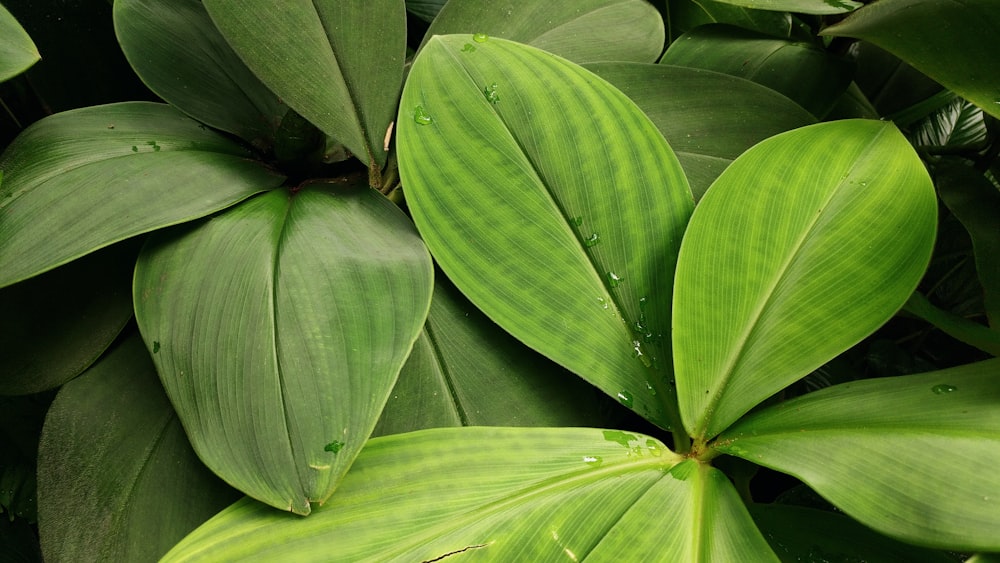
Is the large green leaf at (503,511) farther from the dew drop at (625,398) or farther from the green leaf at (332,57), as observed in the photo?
the green leaf at (332,57)

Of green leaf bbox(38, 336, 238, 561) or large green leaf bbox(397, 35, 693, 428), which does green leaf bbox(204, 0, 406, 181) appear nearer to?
large green leaf bbox(397, 35, 693, 428)

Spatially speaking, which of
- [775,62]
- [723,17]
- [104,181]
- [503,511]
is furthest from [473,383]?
[723,17]

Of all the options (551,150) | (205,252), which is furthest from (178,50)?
(551,150)

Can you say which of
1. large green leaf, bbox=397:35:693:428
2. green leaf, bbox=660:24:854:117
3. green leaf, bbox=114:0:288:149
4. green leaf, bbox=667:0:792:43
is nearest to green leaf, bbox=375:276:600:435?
large green leaf, bbox=397:35:693:428

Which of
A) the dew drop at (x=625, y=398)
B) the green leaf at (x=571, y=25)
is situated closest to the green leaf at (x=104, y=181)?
the green leaf at (x=571, y=25)

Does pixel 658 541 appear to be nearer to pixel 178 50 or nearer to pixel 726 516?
pixel 726 516
